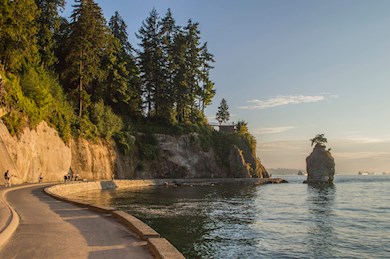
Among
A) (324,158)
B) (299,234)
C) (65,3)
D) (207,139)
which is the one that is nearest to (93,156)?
(65,3)

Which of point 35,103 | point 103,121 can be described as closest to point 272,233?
point 35,103

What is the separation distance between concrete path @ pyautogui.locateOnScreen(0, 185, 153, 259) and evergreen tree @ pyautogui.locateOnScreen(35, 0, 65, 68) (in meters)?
45.0

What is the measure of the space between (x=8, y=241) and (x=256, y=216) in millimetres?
17456

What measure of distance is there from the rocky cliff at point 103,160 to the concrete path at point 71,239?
2042 cm

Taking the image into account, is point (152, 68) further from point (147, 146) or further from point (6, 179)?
point (6, 179)

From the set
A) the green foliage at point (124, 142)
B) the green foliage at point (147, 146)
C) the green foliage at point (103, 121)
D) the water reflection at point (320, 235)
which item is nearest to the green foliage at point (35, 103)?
the green foliage at point (103, 121)

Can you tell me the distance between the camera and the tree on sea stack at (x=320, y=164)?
101 meters

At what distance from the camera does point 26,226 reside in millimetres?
11938

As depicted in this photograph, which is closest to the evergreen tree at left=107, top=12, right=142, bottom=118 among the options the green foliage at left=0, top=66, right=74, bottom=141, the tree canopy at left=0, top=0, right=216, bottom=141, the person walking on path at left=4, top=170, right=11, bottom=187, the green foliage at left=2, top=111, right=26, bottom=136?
the tree canopy at left=0, top=0, right=216, bottom=141

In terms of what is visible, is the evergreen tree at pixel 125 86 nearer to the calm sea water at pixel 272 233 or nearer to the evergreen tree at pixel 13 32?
the evergreen tree at pixel 13 32

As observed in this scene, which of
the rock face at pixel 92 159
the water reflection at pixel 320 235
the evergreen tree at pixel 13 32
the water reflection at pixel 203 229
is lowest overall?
the water reflection at pixel 320 235

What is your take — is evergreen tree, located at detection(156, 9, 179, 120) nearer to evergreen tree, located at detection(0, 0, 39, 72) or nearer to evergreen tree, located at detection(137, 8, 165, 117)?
evergreen tree, located at detection(137, 8, 165, 117)

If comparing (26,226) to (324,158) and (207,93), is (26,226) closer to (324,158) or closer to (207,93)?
(207,93)

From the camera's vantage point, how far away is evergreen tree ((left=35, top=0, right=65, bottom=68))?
177 feet
